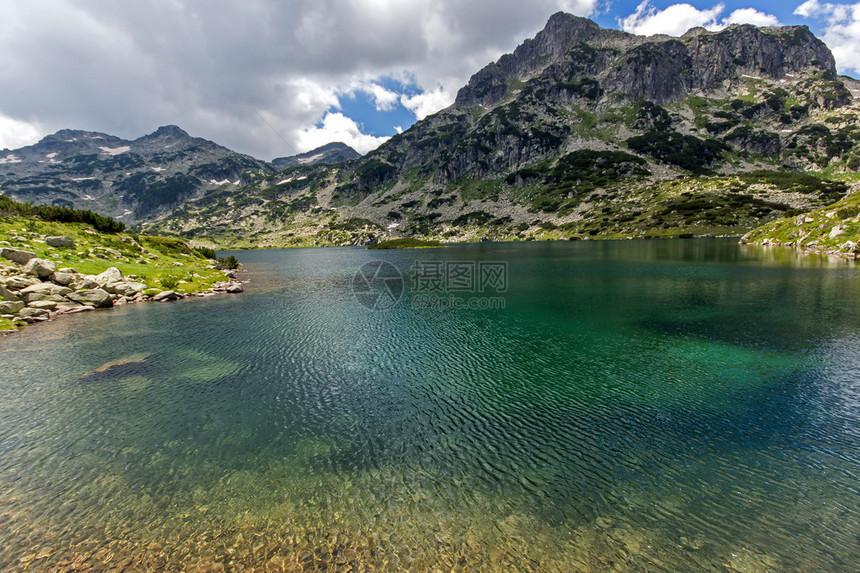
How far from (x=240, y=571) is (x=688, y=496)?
17.7 m

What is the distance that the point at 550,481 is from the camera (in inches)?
601

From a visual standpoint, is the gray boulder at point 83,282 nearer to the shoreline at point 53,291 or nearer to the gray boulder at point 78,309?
the shoreline at point 53,291

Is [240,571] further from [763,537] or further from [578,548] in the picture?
[763,537]

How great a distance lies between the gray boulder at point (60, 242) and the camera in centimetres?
5617

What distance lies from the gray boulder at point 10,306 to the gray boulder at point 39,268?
7414 mm

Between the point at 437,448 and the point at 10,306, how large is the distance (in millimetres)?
55594

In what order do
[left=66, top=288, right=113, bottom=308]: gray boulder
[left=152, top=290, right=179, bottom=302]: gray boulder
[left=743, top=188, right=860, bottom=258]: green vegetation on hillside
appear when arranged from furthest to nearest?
[left=743, top=188, right=860, bottom=258]: green vegetation on hillside < [left=152, top=290, right=179, bottom=302]: gray boulder < [left=66, top=288, right=113, bottom=308]: gray boulder

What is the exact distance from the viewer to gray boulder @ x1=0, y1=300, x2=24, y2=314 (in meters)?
38.8

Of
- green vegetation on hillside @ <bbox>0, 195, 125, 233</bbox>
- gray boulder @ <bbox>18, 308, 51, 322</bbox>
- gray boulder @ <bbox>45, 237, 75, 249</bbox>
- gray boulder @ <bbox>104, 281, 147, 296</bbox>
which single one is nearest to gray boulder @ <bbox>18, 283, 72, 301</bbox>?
gray boulder @ <bbox>18, 308, 51, 322</bbox>

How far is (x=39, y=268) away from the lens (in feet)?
151

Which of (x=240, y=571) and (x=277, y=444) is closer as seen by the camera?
(x=240, y=571)

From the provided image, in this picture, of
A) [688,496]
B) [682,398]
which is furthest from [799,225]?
[688,496]

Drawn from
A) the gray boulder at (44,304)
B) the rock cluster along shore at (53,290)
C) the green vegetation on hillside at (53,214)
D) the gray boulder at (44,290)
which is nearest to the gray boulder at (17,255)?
the rock cluster along shore at (53,290)

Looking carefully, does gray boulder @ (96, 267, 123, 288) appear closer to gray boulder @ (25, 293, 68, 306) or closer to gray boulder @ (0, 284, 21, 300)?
gray boulder @ (25, 293, 68, 306)
